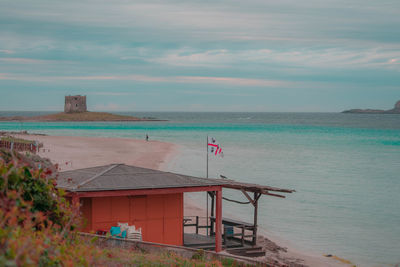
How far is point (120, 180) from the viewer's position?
11898 millimetres

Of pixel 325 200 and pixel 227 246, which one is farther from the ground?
pixel 227 246

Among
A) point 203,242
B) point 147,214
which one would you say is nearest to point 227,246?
point 203,242

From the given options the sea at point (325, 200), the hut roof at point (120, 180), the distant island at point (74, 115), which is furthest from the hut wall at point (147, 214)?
the distant island at point (74, 115)

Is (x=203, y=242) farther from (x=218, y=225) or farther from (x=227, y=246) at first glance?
(x=218, y=225)

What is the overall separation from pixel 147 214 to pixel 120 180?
1.60 m

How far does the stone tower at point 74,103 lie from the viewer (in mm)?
162500

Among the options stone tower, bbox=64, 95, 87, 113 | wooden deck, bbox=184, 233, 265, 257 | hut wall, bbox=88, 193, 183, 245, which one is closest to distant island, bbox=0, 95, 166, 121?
stone tower, bbox=64, 95, 87, 113

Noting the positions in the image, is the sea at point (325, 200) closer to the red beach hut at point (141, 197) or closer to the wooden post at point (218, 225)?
the wooden post at point (218, 225)

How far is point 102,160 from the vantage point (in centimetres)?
3947

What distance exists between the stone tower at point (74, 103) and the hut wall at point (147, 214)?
155m

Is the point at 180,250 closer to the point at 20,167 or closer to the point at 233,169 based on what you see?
the point at 20,167

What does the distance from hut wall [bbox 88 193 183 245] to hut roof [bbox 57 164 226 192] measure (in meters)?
0.72

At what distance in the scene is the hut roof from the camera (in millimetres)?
11367

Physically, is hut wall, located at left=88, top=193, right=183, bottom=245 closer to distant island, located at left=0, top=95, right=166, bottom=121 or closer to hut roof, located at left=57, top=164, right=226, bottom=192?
hut roof, located at left=57, top=164, right=226, bottom=192
